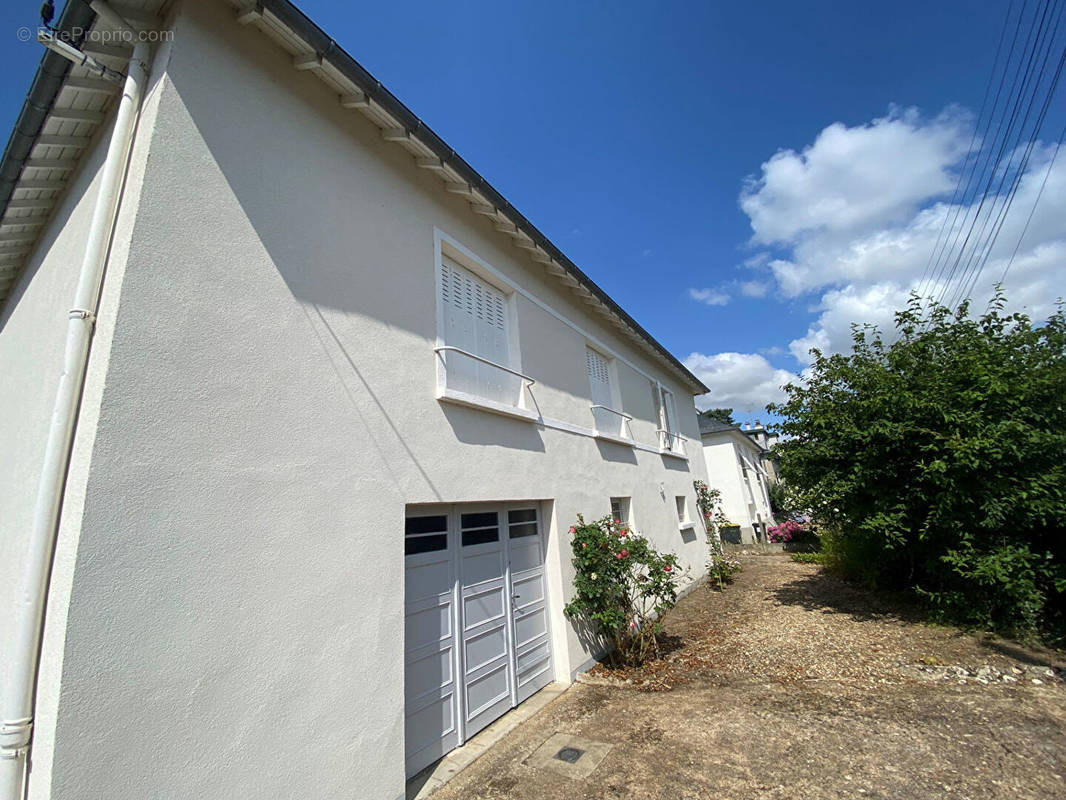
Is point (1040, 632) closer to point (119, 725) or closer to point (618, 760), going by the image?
point (618, 760)

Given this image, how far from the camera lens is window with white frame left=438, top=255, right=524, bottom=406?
17.0 feet

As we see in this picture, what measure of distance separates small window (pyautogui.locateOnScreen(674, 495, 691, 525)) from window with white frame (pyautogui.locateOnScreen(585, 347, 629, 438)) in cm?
361

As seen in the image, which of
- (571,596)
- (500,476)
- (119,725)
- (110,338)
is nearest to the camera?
(119,725)

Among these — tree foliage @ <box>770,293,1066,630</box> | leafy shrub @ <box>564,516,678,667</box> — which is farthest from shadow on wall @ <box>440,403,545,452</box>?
tree foliage @ <box>770,293,1066,630</box>

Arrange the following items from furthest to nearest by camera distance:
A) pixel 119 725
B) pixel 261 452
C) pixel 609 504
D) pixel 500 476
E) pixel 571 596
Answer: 1. pixel 609 504
2. pixel 571 596
3. pixel 500 476
4. pixel 261 452
5. pixel 119 725

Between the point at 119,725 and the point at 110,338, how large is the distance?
1964mm

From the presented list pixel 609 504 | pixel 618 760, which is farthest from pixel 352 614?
pixel 609 504

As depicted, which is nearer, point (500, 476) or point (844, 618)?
point (500, 476)

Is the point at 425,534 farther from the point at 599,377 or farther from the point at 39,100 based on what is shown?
the point at 599,377

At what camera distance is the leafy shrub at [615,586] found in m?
5.99

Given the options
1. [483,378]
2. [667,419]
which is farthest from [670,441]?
[483,378]

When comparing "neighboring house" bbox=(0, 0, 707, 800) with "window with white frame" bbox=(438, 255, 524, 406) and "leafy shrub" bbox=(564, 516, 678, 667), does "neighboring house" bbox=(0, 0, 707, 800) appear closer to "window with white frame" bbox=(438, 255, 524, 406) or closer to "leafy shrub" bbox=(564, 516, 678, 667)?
"window with white frame" bbox=(438, 255, 524, 406)

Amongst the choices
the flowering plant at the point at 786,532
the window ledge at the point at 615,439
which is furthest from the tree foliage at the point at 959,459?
Result: the flowering plant at the point at 786,532

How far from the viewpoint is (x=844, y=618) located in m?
7.56
